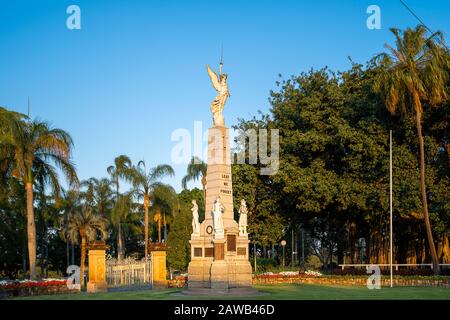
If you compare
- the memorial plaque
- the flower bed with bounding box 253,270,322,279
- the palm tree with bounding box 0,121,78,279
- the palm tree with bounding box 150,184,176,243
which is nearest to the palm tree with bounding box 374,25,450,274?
the flower bed with bounding box 253,270,322,279

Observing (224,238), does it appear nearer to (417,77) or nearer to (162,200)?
(417,77)

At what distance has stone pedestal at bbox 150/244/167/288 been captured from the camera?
31.9 m

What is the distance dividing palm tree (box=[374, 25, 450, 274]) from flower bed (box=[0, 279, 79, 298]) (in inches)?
785

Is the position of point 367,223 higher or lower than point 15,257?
higher

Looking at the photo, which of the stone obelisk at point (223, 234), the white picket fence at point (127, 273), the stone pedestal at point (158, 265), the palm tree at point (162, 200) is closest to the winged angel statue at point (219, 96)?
the stone obelisk at point (223, 234)

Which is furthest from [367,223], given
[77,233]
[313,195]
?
[77,233]

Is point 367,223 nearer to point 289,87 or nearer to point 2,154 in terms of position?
point 289,87

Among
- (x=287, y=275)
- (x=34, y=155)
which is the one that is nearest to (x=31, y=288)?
(x=34, y=155)

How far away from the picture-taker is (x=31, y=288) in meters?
26.8

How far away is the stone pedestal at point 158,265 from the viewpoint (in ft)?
105

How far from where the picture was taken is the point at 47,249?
64.5m

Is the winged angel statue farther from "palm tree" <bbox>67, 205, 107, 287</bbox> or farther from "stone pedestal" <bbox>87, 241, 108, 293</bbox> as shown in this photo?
"palm tree" <bbox>67, 205, 107, 287</bbox>

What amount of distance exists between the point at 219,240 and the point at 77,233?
3201 centimetres

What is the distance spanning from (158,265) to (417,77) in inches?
702
